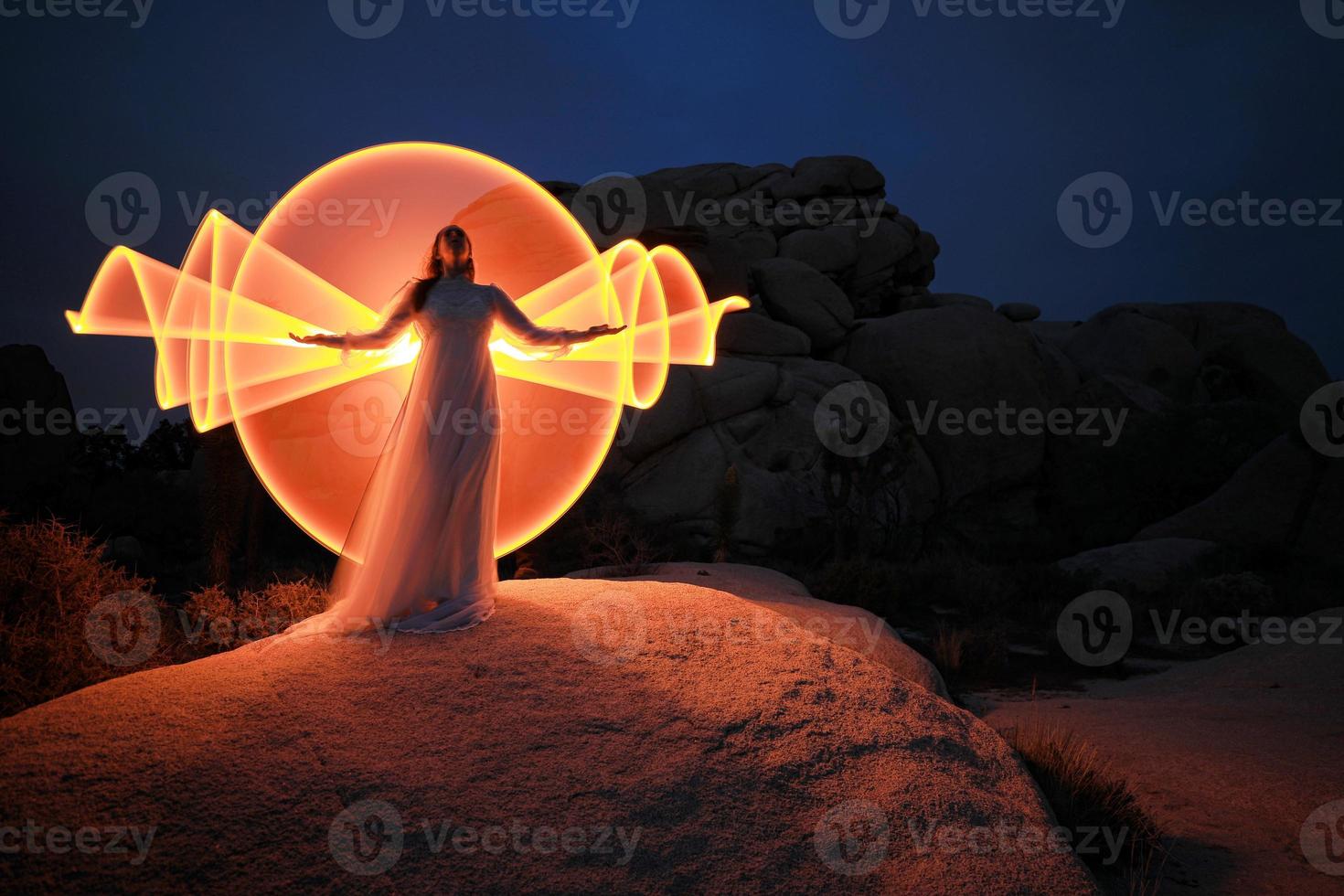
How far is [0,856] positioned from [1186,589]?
1593 cm

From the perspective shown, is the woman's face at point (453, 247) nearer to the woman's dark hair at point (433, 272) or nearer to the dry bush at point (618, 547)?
the woman's dark hair at point (433, 272)

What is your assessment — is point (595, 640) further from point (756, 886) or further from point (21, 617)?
point (21, 617)

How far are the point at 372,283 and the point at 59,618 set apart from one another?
12.0ft

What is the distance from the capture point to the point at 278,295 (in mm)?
6480

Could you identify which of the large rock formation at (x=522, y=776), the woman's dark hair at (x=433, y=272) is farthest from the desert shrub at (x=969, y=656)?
the woman's dark hair at (x=433, y=272)

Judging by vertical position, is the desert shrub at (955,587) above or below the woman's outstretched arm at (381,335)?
below

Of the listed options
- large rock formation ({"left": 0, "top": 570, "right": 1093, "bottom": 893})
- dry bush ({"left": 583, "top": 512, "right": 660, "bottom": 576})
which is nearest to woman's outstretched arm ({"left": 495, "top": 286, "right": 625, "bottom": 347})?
large rock formation ({"left": 0, "top": 570, "right": 1093, "bottom": 893})

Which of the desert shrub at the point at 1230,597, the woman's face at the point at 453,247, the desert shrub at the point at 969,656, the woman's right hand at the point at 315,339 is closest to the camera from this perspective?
the woman's right hand at the point at 315,339

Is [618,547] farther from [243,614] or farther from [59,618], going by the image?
[59,618]

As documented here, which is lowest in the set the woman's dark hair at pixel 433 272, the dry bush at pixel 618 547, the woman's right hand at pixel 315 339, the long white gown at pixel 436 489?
the dry bush at pixel 618 547

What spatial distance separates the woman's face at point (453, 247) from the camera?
19.3 feet

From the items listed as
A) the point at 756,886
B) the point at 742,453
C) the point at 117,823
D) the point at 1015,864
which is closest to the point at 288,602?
the point at 117,823

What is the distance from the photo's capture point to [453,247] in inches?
233

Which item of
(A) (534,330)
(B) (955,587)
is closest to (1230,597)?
(B) (955,587)
